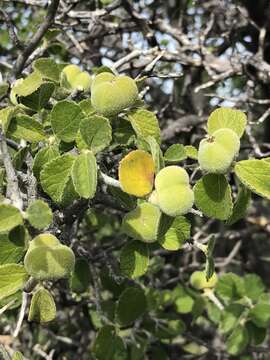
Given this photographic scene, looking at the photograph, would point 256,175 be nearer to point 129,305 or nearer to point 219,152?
point 219,152

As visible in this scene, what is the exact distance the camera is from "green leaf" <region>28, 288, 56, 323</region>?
832 mm

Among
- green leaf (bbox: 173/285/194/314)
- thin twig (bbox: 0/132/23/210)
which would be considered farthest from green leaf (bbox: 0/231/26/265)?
green leaf (bbox: 173/285/194/314)

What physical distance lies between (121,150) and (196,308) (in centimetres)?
83

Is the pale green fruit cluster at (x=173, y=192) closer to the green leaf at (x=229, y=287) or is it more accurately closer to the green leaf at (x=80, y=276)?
the green leaf at (x=80, y=276)

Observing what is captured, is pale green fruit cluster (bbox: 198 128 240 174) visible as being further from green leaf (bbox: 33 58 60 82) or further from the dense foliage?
green leaf (bbox: 33 58 60 82)

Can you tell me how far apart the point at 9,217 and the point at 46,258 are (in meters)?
0.07

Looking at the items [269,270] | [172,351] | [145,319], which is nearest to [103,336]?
[145,319]

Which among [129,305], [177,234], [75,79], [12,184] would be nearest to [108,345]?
[129,305]

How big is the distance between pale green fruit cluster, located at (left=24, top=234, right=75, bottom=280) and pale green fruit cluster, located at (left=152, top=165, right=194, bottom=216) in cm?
14

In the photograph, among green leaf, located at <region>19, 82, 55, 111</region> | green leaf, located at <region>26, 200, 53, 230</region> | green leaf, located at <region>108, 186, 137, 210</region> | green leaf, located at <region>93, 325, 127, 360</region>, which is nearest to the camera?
green leaf, located at <region>26, 200, 53, 230</region>

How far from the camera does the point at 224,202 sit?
89 cm

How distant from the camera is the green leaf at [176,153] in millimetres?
983

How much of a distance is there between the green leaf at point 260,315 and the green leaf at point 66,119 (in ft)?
2.99

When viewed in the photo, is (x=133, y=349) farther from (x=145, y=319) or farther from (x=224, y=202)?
(x=224, y=202)
